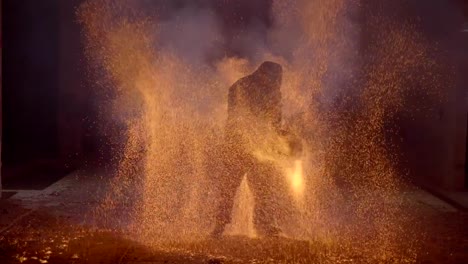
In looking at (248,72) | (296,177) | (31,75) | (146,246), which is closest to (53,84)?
(31,75)

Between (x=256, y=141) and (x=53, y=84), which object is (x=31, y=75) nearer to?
(x=53, y=84)

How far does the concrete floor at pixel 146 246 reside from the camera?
523cm

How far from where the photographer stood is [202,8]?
11.1 meters

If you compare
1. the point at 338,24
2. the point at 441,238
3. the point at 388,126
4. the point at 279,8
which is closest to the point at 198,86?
the point at 279,8

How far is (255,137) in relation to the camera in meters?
6.11

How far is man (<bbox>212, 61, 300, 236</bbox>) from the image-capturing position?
5.91m

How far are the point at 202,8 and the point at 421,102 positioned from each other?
15.3 feet

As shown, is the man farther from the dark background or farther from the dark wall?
the dark wall

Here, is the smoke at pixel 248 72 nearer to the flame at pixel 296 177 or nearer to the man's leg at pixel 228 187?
the flame at pixel 296 177

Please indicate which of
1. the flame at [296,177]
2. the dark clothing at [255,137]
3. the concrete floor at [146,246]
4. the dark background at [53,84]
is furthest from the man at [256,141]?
the dark background at [53,84]

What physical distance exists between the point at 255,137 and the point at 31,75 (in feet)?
25.3

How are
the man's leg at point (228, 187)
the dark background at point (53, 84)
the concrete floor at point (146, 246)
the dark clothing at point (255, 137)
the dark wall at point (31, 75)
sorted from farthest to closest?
the dark wall at point (31, 75) < the dark background at point (53, 84) < the man's leg at point (228, 187) < the dark clothing at point (255, 137) < the concrete floor at point (146, 246)

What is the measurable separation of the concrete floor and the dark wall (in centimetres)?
481

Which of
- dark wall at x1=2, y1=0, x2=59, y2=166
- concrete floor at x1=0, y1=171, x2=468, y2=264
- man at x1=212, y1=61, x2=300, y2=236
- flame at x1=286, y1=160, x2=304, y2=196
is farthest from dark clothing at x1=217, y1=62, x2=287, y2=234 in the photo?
dark wall at x1=2, y1=0, x2=59, y2=166
